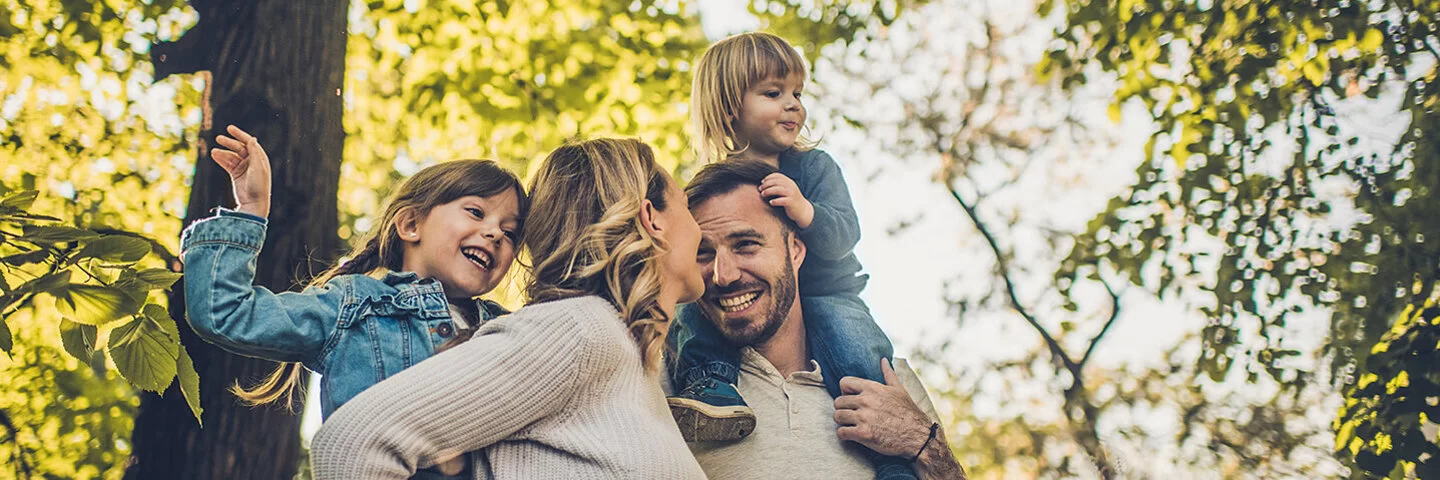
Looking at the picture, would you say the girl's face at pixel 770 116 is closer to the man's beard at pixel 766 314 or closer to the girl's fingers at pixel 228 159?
the man's beard at pixel 766 314

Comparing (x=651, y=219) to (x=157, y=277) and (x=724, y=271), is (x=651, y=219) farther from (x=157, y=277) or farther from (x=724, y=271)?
(x=157, y=277)

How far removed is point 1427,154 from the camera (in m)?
6.14

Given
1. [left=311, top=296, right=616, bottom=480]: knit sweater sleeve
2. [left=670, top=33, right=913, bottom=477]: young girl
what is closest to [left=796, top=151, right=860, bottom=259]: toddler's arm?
[left=670, top=33, right=913, bottom=477]: young girl

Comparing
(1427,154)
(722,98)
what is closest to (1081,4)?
(1427,154)

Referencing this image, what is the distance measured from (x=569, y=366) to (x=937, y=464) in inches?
58.7

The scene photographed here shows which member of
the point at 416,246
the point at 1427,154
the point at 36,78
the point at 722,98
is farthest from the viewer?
the point at 36,78

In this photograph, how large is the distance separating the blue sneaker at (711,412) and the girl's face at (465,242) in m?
0.56

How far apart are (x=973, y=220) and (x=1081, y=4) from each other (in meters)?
5.29

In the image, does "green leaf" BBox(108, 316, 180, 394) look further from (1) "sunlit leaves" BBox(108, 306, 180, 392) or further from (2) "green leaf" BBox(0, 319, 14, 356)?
(2) "green leaf" BBox(0, 319, 14, 356)

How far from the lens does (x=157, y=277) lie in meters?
2.86

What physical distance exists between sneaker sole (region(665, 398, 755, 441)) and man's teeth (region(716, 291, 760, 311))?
356mm

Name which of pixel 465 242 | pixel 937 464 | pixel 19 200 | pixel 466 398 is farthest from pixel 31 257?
pixel 937 464

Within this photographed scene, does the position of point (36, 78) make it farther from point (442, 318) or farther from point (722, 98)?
point (442, 318)

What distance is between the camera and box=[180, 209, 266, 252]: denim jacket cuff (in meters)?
2.73
